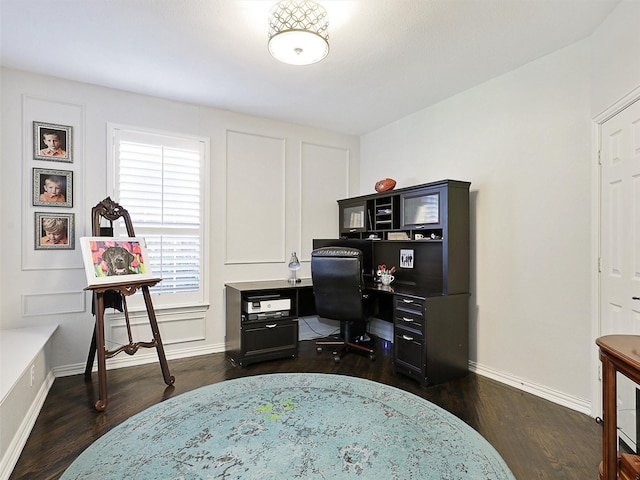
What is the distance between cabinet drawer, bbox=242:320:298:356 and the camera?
3.59m

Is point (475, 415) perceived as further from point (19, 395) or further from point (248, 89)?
point (248, 89)

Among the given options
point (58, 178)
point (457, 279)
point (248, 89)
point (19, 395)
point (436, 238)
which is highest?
point (248, 89)

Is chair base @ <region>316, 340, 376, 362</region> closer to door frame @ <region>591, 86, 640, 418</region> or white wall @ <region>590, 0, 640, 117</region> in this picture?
door frame @ <region>591, 86, 640, 418</region>

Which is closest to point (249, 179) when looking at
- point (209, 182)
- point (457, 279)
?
point (209, 182)

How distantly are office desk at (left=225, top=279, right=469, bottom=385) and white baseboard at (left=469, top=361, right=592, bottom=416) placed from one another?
0.16 meters

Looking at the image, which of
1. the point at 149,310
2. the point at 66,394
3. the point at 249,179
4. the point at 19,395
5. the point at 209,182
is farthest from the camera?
the point at 249,179

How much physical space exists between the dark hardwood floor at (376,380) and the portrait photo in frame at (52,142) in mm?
2070

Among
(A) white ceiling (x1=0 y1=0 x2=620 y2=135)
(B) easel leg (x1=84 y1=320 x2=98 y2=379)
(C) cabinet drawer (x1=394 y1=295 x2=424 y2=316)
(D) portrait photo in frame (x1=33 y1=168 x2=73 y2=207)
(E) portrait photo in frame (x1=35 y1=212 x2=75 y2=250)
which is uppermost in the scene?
(A) white ceiling (x1=0 y1=0 x2=620 y2=135)

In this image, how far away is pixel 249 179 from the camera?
4289 mm

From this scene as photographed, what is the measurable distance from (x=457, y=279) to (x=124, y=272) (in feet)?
9.92

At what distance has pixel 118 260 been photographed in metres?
3.04

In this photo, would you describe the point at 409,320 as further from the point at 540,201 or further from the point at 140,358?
the point at 140,358

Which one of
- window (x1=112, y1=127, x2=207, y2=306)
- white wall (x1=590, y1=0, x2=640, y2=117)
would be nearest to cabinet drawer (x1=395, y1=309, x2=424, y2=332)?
white wall (x1=590, y1=0, x2=640, y2=117)

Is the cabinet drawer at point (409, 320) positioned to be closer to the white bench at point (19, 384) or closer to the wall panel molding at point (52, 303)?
the white bench at point (19, 384)
